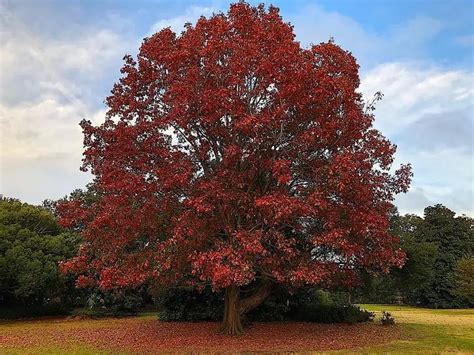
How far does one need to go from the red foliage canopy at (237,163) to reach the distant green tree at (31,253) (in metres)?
8.53


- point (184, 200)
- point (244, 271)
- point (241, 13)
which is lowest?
point (244, 271)

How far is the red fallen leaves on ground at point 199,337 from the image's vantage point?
51.0ft

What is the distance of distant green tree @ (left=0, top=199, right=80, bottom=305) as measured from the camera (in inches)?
931

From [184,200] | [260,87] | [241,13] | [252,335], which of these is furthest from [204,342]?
[241,13]

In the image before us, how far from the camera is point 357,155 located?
15.4 metres

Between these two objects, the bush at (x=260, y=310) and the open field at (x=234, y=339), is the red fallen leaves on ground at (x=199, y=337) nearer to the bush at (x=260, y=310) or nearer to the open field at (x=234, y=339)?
the open field at (x=234, y=339)

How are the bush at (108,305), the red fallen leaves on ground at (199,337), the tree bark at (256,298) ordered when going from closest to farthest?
the red fallen leaves on ground at (199,337)
the tree bark at (256,298)
the bush at (108,305)

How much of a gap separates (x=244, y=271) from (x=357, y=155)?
549 centimetres

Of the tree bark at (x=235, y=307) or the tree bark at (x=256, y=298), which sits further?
the tree bark at (x=256, y=298)

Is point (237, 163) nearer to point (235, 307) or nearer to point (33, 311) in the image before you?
point (235, 307)

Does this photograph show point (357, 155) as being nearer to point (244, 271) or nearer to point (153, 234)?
point (244, 271)

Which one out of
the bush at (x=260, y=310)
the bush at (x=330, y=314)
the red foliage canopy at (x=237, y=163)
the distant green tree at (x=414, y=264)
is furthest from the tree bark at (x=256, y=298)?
the distant green tree at (x=414, y=264)

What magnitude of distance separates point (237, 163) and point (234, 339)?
6474 millimetres

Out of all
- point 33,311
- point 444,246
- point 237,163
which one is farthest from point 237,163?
point 444,246
